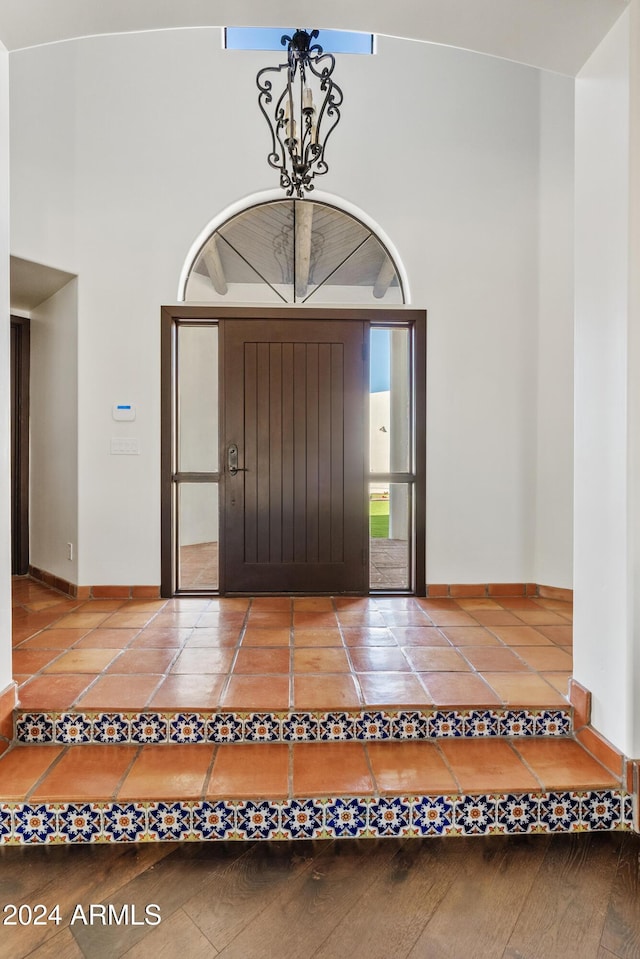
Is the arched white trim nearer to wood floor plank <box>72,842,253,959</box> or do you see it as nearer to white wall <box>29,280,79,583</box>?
white wall <box>29,280,79,583</box>

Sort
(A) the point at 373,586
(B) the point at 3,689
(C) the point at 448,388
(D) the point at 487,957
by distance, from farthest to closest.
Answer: (A) the point at 373,586 < (C) the point at 448,388 < (B) the point at 3,689 < (D) the point at 487,957

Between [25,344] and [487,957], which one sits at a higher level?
[25,344]

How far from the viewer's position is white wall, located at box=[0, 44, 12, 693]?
6.36 ft

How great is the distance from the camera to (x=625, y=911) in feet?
4.75

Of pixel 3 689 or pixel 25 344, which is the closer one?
pixel 3 689

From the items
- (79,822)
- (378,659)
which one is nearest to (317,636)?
(378,659)

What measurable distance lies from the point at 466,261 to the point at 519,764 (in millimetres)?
3107

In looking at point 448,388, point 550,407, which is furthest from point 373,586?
point 550,407

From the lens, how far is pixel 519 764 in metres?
1.89

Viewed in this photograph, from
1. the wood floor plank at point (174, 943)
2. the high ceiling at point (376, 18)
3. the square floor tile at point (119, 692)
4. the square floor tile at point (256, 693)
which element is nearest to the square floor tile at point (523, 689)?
the square floor tile at point (256, 693)

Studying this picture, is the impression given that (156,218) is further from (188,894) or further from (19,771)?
(188,894)

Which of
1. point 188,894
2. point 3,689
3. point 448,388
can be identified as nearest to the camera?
point 188,894

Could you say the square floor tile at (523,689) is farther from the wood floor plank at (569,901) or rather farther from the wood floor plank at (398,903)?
the wood floor plank at (398,903)

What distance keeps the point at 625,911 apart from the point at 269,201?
4.02 meters
